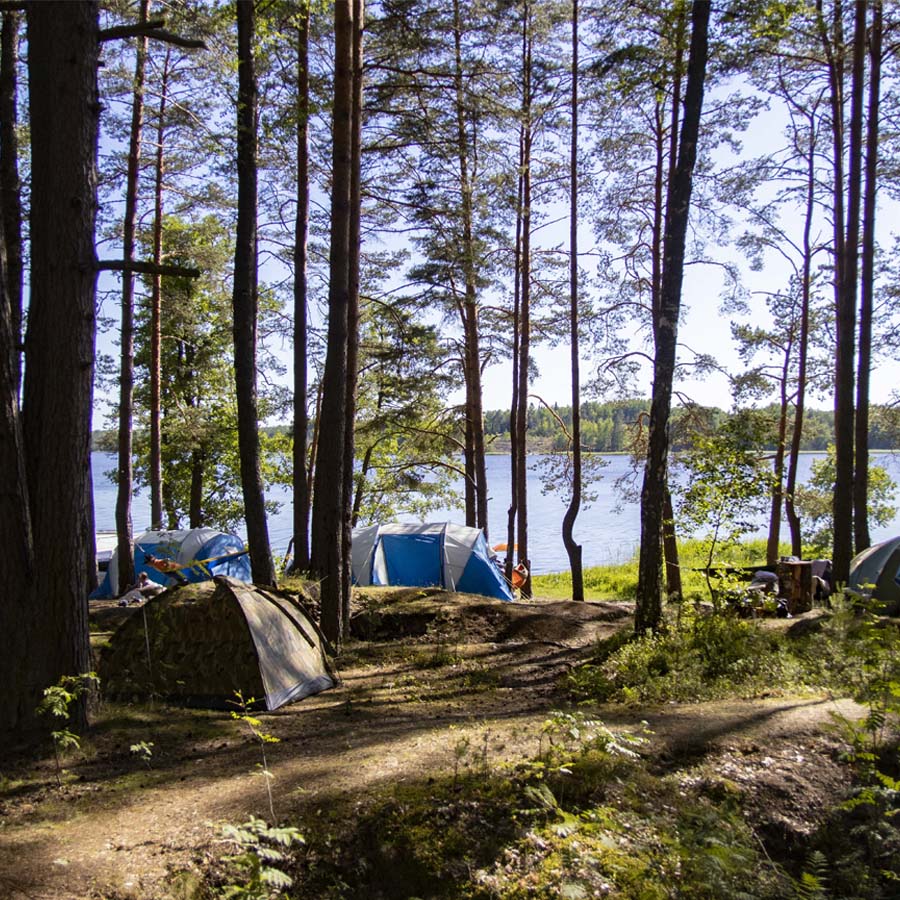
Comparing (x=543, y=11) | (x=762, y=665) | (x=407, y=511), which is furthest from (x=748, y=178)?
(x=407, y=511)

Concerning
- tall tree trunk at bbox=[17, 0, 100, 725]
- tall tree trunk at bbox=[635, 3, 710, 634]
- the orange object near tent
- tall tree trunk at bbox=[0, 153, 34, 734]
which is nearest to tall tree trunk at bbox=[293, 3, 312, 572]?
tall tree trunk at bbox=[635, 3, 710, 634]

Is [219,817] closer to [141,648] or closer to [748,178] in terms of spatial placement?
[141,648]

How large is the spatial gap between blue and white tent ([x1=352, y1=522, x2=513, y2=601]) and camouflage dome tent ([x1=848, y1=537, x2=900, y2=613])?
20.3ft

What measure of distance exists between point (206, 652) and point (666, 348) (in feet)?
19.0

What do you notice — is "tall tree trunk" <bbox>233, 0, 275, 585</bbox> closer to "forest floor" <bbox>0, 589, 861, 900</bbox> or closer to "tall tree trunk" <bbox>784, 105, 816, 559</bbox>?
"forest floor" <bbox>0, 589, 861, 900</bbox>

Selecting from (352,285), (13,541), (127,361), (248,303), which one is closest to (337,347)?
(248,303)

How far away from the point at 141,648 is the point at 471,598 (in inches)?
233

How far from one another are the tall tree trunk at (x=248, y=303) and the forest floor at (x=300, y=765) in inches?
96.9

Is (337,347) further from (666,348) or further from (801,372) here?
(801,372)

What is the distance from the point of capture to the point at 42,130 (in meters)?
4.67

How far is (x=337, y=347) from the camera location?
27.7 feet

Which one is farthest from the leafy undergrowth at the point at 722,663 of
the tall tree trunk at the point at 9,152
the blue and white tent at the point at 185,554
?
the blue and white tent at the point at 185,554

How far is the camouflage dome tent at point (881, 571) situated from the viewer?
33.6ft

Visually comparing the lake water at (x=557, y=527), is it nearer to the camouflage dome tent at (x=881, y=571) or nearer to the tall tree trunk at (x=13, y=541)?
the camouflage dome tent at (x=881, y=571)
